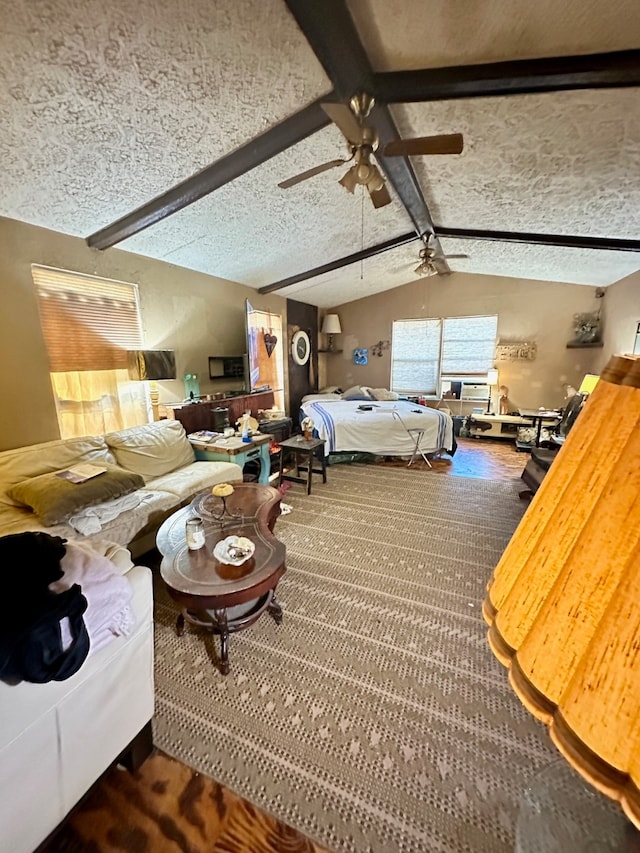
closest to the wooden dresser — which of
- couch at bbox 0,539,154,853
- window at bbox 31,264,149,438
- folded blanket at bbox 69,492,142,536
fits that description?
window at bbox 31,264,149,438

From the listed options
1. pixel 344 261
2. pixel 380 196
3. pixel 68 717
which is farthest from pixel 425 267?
pixel 68 717

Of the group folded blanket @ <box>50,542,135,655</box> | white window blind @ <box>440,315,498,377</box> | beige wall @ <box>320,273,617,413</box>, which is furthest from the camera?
white window blind @ <box>440,315,498,377</box>

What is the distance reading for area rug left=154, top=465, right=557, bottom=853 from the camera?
1186mm

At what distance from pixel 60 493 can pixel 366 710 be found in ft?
6.48

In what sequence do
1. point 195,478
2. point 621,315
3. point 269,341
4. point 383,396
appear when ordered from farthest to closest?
point 383,396 → point 269,341 → point 621,315 → point 195,478

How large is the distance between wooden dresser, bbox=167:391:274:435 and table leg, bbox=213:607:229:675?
7.49 feet

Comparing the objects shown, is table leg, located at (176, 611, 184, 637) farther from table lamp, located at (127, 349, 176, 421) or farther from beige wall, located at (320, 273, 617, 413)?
beige wall, located at (320, 273, 617, 413)

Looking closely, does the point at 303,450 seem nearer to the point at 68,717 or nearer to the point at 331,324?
the point at 68,717

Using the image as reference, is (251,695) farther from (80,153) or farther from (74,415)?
(80,153)

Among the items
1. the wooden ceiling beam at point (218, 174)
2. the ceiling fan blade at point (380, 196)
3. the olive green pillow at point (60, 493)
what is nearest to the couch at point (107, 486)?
the olive green pillow at point (60, 493)

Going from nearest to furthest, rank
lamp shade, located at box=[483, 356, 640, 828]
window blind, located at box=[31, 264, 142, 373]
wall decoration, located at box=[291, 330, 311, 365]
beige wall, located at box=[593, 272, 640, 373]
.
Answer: lamp shade, located at box=[483, 356, 640, 828], window blind, located at box=[31, 264, 142, 373], beige wall, located at box=[593, 272, 640, 373], wall decoration, located at box=[291, 330, 311, 365]

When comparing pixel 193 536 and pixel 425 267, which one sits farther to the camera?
pixel 425 267

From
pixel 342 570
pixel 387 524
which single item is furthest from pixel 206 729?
pixel 387 524

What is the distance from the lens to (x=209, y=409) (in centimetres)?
388
